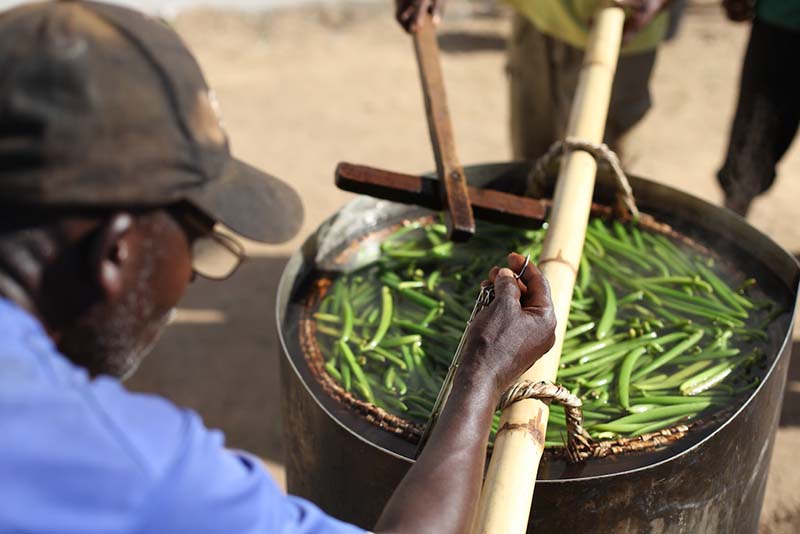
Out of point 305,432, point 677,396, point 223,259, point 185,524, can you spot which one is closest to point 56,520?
point 185,524

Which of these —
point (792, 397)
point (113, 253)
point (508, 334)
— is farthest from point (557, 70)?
point (113, 253)

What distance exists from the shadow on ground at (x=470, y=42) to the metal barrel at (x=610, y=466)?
224 inches

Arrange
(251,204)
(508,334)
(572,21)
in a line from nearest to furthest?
(251,204), (508,334), (572,21)

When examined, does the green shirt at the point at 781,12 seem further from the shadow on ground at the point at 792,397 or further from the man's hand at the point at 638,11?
the shadow on ground at the point at 792,397

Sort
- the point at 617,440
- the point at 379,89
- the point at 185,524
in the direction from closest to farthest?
1. the point at 185,524
2. the point at 617,440
3. the point at 379,89

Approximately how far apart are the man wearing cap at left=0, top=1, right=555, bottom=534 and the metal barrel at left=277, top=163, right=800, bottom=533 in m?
0.62

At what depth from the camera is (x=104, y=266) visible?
57.7 inches

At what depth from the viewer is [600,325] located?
109 inches

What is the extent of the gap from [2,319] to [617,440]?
1.63 m

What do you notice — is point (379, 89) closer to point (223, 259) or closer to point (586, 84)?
point (586, 84)

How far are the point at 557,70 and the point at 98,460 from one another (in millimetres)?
3814

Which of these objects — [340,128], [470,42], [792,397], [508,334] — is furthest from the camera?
[470,42]

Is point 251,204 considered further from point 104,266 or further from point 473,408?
point 473,408

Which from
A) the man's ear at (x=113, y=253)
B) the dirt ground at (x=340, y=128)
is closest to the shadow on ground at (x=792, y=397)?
the dirt ground at (x=340, y=128)
